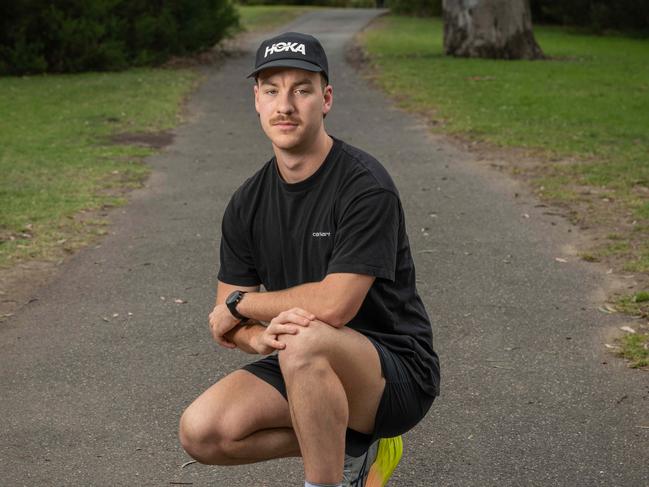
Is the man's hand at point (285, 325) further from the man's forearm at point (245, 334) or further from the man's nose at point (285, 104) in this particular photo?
the man's nose at point (285, 104)

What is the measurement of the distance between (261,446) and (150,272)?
4.04 m

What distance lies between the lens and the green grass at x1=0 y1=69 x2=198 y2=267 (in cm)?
874

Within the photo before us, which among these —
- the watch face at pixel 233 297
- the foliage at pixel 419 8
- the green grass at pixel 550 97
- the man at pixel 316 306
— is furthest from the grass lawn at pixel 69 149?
the foliage at pixel 419 8

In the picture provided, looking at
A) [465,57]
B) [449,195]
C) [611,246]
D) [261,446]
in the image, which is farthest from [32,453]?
[465,57]

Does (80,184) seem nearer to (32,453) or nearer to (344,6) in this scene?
(32,453)

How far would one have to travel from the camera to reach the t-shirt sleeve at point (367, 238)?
3.46m

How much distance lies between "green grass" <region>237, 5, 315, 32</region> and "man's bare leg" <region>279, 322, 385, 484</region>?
3642 cm

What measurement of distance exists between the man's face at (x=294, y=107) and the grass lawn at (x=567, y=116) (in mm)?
3465

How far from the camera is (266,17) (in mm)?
48188

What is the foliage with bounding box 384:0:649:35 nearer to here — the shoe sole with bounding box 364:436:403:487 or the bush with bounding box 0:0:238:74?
the bush with bounding box 0:0:238:74

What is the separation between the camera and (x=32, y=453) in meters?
4.44

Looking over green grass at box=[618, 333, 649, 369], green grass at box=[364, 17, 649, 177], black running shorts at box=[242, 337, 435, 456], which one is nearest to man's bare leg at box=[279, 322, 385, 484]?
black running shorts at box=[242, 337, 435, 456]

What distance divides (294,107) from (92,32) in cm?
1970

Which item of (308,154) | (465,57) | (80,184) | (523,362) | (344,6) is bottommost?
(344,6)
